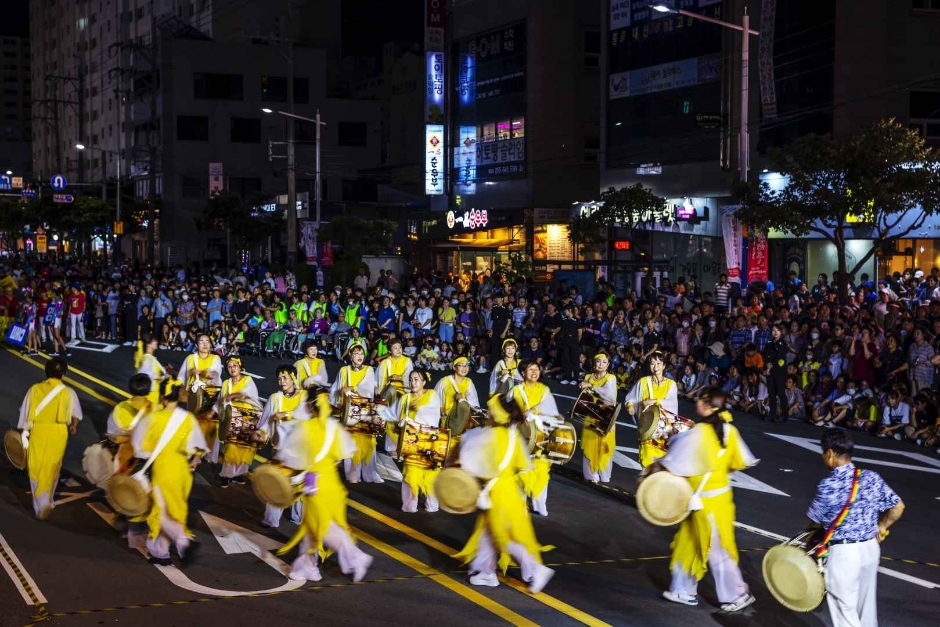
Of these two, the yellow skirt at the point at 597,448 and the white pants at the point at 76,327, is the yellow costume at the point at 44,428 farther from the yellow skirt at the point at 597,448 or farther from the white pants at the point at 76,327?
the white pants at the point at 76,327

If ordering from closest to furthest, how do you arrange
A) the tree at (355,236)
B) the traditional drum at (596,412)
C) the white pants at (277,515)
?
the white pants at (277,515) → the traditional drum at (596,412) → the tree at (355,236)

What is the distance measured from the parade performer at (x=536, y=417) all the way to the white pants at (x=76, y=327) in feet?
66.4

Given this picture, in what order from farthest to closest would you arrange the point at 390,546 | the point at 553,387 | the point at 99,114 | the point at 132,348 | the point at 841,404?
the point at 99,114 → the point at 132,348 → the point at 553,387 → the point at 841,404 → the point at 390,546

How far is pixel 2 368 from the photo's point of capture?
23688 mm

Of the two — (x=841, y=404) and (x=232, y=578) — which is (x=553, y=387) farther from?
→ (x=232, y=578)

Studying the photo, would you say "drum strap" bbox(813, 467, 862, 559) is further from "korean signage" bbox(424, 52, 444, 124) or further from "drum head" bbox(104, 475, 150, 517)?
"korean signage" bbox(424, 52, 444, 124)

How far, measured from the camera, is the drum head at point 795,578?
7.29m

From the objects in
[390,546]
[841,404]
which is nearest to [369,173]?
[841,404]

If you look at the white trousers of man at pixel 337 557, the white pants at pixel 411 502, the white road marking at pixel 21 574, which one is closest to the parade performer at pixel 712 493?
the white trousers of man at pixel 337 557

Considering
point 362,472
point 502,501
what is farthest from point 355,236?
point 502,501

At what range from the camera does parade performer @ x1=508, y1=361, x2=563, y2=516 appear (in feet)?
37.7

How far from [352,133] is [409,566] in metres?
55.8

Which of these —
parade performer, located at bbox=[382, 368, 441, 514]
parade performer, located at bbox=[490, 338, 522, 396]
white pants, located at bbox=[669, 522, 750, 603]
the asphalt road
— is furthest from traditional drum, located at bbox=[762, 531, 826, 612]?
parade performer, located at bbox=[490, 338, 522, 396]

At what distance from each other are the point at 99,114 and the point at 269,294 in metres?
68.2
